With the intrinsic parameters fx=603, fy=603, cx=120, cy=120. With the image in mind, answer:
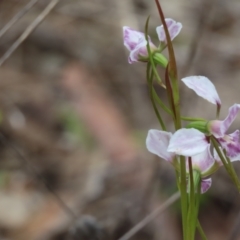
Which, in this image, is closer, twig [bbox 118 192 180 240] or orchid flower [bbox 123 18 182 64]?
orchid flower [bbox 123 18 182 64]

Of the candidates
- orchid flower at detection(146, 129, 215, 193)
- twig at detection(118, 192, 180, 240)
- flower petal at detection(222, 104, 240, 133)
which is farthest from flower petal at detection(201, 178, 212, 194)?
twig at detection(118, 192, 180, 240)

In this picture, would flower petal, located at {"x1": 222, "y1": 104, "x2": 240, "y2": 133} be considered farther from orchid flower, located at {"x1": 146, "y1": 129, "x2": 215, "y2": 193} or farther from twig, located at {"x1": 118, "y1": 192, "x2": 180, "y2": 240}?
twig, located at {"x1": 118, "y1": 192, "x2": 180, "y2": 240}

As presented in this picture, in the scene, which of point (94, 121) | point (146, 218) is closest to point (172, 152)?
point (146, 218)

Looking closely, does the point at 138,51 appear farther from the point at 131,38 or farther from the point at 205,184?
the point at 205,184

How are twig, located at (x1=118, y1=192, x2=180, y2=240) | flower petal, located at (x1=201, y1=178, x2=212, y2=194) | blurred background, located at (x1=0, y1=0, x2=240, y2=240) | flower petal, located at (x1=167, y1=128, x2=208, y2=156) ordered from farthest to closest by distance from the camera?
1. blurred background, located at (x1=0, y1=0, x2=240, y2=240)
2. twig, located at (x1=118, y1=192, x2=180, y2=240)
3. flower petal, located at (x1=201, y1=178, x2=212, y2=194)
4. flower petal, located at (x1=167, y1=128, x2=208, y2=156)

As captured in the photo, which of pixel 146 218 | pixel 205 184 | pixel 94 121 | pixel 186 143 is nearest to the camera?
pixel 186 143

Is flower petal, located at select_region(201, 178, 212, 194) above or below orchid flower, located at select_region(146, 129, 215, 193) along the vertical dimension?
below
